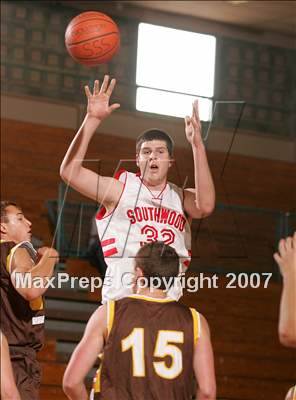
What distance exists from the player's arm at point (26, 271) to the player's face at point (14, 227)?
0.60 feet

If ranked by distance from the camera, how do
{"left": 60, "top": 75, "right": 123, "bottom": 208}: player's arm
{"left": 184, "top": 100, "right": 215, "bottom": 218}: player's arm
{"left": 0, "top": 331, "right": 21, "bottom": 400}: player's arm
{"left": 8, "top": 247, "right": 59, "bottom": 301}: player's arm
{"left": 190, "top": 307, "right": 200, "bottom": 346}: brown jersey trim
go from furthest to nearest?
{"left": 184, "top": 100, "right": 215, "bottom": 218}: player's arm, {"left": 60, "top": 75, "right": 123, "bottom": 208}: player's arm, {"left": 8, "top": 247, "right": 59, "bottom": 301}: player's arm, {"left": 190, "top": 307, "right": 200, "bottom": 346}: brown jersey trim, {"left": 0, "top": 331, "right": 21, "bottom": 400}: player's arm

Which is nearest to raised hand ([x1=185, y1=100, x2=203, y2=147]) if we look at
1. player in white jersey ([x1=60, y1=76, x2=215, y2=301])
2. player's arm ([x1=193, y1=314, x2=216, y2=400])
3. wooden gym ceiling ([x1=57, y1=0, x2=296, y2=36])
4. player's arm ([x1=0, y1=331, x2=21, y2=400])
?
player in white jersey ([x1=60, y1=76, x2=215, y2=301])

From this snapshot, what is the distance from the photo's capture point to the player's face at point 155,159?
5.73 metres

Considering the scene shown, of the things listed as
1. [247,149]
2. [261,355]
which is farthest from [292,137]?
[261,355]

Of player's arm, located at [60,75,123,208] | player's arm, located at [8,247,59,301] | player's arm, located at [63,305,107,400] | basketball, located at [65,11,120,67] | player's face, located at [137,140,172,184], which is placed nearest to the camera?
player's arm, located at [63,305,107,400]

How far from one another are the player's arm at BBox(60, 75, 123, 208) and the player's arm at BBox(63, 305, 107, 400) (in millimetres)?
1223

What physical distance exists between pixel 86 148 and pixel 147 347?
57.7 inches

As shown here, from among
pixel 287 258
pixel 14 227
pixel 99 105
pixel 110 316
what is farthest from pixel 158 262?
pixel 99 105

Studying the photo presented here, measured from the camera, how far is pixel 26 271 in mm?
4957

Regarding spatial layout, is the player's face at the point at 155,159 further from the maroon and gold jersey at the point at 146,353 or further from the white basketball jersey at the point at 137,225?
the maroon and gold jersey at the point at 146,353

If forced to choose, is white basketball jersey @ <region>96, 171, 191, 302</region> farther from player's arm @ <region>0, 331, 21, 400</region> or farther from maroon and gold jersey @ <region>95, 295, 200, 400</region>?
player's arm @ <region>0, 331, 21, 400</region>

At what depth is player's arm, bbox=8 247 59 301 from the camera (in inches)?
192

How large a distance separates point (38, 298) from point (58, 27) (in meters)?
8.60

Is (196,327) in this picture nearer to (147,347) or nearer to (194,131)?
(147,347)
